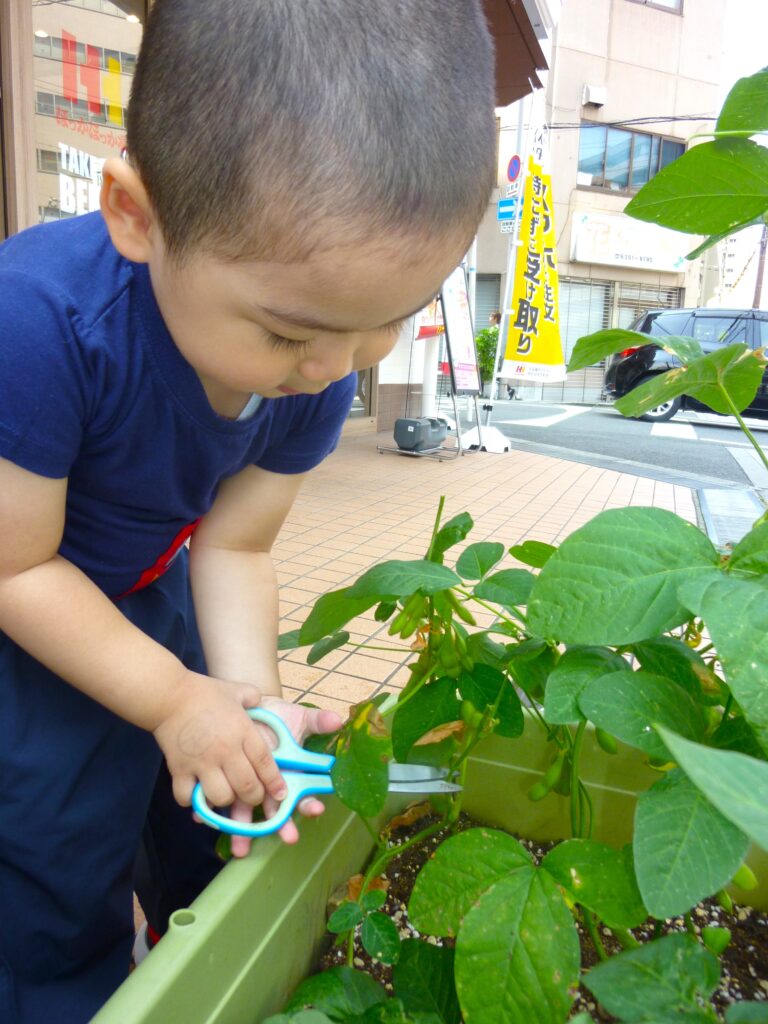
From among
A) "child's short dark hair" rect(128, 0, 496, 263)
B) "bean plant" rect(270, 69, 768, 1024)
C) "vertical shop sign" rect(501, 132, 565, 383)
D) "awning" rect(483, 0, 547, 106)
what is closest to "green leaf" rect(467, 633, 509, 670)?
"bean plant" rect(270, 69, 768, 1024)

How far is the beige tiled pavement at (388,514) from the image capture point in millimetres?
1761

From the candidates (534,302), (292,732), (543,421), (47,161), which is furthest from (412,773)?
(543,421)

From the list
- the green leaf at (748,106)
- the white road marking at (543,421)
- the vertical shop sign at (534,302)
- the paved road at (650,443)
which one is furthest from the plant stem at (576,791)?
the white road marking at (543,421)

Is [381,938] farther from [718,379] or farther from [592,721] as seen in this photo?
[718,379]

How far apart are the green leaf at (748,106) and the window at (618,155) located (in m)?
14.1

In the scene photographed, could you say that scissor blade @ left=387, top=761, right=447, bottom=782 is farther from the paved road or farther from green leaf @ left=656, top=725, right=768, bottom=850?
the paved road

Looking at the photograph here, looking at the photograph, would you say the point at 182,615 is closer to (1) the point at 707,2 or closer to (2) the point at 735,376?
(2) the point at 735,376

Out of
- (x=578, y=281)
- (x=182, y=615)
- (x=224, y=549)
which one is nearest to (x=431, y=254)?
(x=224, y=549)

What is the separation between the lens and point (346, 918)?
0.49m

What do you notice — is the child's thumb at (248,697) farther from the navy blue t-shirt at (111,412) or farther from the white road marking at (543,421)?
the white road marking at (543,421)

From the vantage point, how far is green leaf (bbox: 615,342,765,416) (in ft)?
1.96

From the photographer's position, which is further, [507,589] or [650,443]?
[650,443]

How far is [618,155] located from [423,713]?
594 inches

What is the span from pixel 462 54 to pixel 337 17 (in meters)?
0.09
